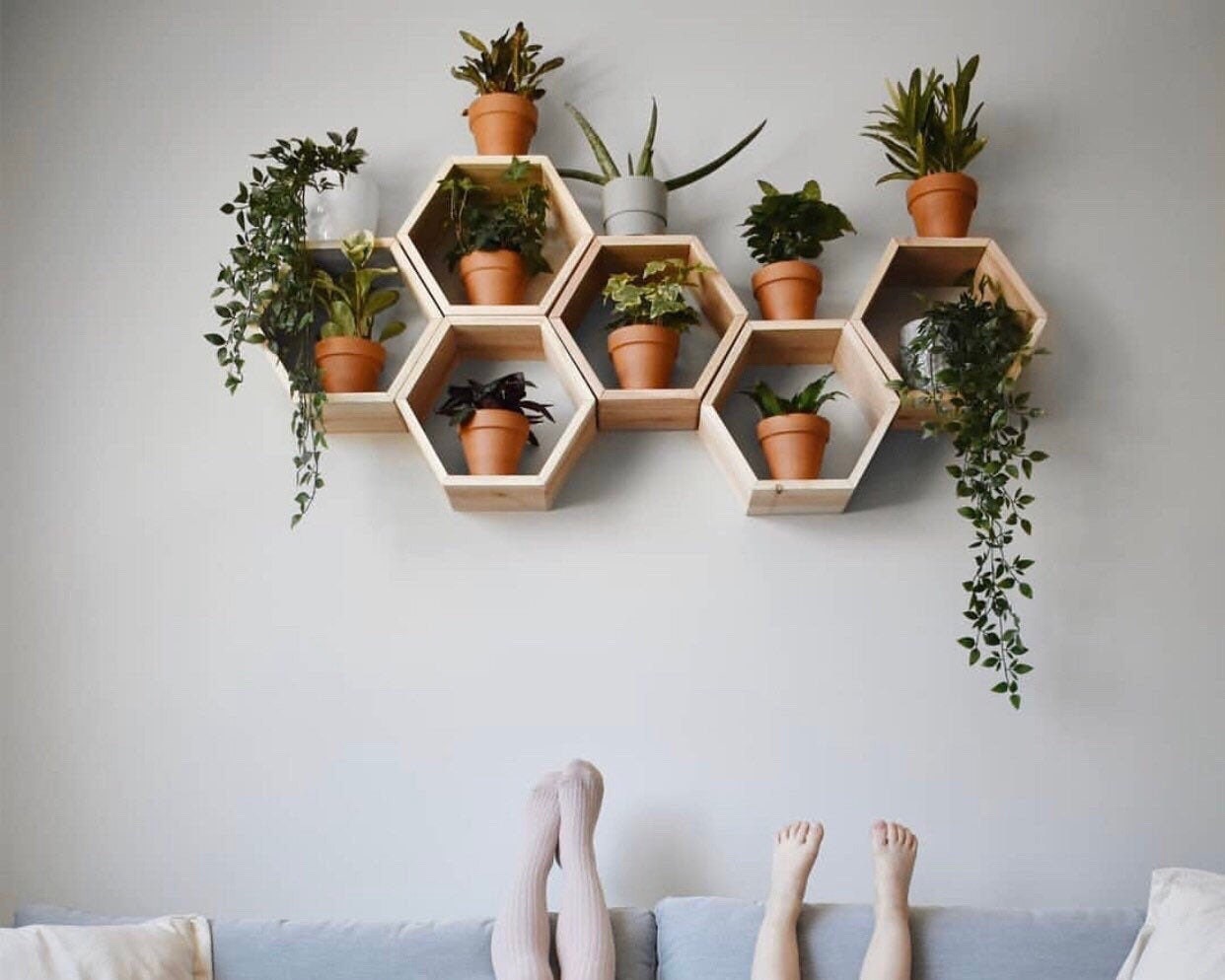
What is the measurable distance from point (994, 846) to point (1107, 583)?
52 centimetres

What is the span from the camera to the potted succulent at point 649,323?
8.00 feet

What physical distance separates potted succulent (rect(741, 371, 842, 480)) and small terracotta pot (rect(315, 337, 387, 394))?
69 centimetres

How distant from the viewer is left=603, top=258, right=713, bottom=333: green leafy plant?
245 centimetres

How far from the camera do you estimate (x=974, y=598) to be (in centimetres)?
236

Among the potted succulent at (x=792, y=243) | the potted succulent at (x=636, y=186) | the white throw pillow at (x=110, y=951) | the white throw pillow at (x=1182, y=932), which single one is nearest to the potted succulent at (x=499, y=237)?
the potted succulent at (x=636, y=186)

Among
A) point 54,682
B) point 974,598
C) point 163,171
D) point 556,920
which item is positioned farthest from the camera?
point 163,171

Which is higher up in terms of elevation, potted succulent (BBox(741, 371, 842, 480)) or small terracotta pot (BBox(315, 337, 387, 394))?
small terracotta pot (BBox(315, 337, 387, 394))

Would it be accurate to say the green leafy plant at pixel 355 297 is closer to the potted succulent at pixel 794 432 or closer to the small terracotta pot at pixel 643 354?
the small terracotta pot at pixel 643 354

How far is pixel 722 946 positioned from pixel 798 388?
105 centimetres

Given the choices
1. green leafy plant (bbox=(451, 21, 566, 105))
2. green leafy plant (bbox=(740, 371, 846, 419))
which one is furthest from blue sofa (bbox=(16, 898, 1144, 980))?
green leafy plant (bbox=(451, 21, 566, 105))

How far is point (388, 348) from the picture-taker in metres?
2.62

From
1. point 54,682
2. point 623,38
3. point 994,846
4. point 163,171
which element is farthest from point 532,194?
point 994,846

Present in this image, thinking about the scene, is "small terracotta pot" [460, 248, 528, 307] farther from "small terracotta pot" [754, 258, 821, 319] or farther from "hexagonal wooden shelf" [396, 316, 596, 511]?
"small terracotta pot" [754, 258, 821, 319]

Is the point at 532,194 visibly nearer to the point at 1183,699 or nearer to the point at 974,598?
the point at 974,598
